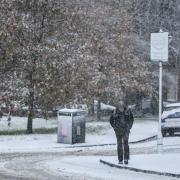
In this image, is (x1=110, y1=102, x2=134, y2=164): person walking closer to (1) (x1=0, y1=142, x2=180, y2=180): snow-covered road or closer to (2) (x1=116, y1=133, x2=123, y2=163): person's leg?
(2) (x1=116, y1=133, x2=123, y2=163): person's leg

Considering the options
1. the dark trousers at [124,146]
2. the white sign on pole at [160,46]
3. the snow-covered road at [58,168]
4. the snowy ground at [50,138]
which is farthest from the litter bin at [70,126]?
the dark trousers at [124,146]

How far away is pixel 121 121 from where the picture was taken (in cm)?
1738

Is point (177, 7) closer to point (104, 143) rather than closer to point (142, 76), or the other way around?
point (142, 76)

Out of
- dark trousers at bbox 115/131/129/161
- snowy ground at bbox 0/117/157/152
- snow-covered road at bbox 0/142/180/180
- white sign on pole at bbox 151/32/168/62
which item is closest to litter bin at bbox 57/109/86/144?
snowy ground at bbox 0/117/157/152

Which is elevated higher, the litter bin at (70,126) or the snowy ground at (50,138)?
the litter bin at (70,126)

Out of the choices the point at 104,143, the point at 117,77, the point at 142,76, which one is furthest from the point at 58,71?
the point at 142,76

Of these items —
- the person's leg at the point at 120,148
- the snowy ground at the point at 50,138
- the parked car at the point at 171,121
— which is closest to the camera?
the person's leg at the point at 120,148

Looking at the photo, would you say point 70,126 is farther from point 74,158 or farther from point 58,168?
point 58,168

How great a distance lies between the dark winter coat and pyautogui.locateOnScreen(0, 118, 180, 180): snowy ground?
3.18 ft

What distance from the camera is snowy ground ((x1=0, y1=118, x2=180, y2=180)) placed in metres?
15.6

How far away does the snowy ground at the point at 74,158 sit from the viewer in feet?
51.1

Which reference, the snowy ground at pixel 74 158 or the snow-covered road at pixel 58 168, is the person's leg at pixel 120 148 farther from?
the snow-covered road at pixel 58 168

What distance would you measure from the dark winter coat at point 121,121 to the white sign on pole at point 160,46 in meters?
2.87

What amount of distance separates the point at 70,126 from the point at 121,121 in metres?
9.09
